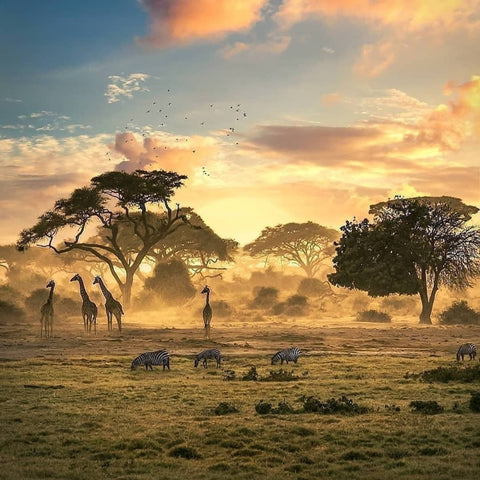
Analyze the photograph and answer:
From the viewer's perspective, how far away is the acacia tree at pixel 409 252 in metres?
54.3

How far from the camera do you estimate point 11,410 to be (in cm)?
1856

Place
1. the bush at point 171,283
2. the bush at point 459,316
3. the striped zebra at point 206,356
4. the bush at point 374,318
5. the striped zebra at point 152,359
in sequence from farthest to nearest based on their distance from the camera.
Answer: the bush at point 171,283
the bush at point 374,318
the bush at point 459,316
the striped zebra at point 206,356
the striped zebra at point 152,359

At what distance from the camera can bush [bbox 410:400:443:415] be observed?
17.8 metres

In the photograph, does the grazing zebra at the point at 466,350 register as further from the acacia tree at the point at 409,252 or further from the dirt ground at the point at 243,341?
the acacia tree at the point at 409,252

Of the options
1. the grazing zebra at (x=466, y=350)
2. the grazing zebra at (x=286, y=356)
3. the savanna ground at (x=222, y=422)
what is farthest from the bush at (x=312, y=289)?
the grazing zebra at (x=286, y=356)

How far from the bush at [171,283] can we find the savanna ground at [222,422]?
40.7 metres

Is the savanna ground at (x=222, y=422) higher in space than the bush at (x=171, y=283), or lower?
lower

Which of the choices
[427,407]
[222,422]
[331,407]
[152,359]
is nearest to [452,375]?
[427,407]

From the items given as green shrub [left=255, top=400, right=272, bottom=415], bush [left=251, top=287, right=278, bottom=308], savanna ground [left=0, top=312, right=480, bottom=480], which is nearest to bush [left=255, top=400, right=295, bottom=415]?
green shrub [left=255, top=400, right=272, bottom=415]

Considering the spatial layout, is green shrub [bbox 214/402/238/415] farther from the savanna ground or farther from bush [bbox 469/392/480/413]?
bush [bbox 469/392/480/413]

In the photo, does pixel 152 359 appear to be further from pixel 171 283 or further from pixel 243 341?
pixel 171 283

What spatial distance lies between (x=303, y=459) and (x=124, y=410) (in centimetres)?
653

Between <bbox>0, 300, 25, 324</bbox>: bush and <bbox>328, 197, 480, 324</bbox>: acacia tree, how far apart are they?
27.2 metres

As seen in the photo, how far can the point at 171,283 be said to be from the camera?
7306cm
